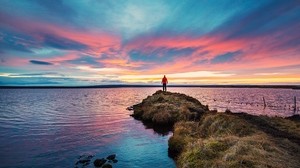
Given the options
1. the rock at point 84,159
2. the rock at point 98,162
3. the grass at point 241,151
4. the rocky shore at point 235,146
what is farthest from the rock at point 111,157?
the grass at point 241,151

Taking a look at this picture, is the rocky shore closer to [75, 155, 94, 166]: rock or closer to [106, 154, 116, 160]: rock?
[106, 154, 116, 160]: rock

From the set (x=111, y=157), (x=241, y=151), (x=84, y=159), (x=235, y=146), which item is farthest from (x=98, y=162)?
(x=241, y=151)

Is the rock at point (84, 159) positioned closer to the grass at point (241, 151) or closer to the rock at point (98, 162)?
the rock at point (98, 162)

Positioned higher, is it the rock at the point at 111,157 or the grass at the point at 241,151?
the grass at the point at 241,151

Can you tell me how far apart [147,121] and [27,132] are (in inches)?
668

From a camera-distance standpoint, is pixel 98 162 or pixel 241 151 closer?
pixel 241 151

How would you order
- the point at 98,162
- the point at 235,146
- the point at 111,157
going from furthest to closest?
the point at 111,157
the point at 98,162
the point at 235,146

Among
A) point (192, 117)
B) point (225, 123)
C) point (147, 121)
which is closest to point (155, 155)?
point (225, 123)

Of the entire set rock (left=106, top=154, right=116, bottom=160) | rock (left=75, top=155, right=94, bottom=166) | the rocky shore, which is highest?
the rocky shore

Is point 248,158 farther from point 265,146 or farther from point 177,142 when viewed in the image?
point 177,142

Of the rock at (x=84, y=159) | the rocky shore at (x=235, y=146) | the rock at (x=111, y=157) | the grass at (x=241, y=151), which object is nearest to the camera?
the grass at (x=241, y=151)

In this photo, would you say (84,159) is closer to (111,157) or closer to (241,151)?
(111,157)

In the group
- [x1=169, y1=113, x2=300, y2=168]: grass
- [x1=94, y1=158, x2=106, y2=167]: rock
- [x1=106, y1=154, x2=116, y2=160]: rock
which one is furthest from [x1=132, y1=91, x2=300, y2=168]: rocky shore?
[x1=94, y1=158, x2=106, y2=167]: rock

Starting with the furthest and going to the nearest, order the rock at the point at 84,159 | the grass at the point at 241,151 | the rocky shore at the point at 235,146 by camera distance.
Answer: the rock at the point at 84,159 < the rocky shore at the point at 235,146 < the grass at the point at 241,151
